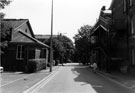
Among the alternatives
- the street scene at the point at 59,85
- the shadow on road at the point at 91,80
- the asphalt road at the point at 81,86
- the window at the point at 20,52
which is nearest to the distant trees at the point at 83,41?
the window at the point at 20,52

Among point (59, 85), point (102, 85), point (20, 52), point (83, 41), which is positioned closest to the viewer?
point (59, 85)

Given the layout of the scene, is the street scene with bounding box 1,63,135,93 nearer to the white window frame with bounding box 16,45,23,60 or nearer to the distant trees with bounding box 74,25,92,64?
the white window frame with bounding box 16,45,23,60

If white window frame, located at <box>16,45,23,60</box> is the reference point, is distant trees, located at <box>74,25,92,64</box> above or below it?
above

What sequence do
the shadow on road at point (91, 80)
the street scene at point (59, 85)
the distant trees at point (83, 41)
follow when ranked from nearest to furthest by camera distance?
the street scene at point (59, 85) < the shadow on road at point (91, 80) < the distant trees at point (83, 41)

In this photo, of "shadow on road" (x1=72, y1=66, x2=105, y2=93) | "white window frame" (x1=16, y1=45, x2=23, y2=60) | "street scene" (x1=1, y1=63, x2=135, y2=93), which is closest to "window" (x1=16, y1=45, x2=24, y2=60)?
"white window frame" (x1=16, y1=45, x2=23, y2=60)

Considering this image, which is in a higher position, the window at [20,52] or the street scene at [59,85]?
the window at [20,52]

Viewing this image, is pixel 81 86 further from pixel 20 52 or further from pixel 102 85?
pixel 20 52

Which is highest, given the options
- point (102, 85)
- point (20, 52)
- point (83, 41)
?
point (83, 41)

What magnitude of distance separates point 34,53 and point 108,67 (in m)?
10.1

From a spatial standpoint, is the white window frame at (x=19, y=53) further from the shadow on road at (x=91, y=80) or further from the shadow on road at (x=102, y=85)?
the shadow on road at (x=102, y=85)

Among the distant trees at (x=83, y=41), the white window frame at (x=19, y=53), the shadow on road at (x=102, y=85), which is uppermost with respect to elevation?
the distant trees at (x=83, y=41)

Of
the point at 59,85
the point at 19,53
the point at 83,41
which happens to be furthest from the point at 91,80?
the point at 83,41

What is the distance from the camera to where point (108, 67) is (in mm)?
25578

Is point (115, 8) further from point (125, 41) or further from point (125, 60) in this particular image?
point (125, 60)
